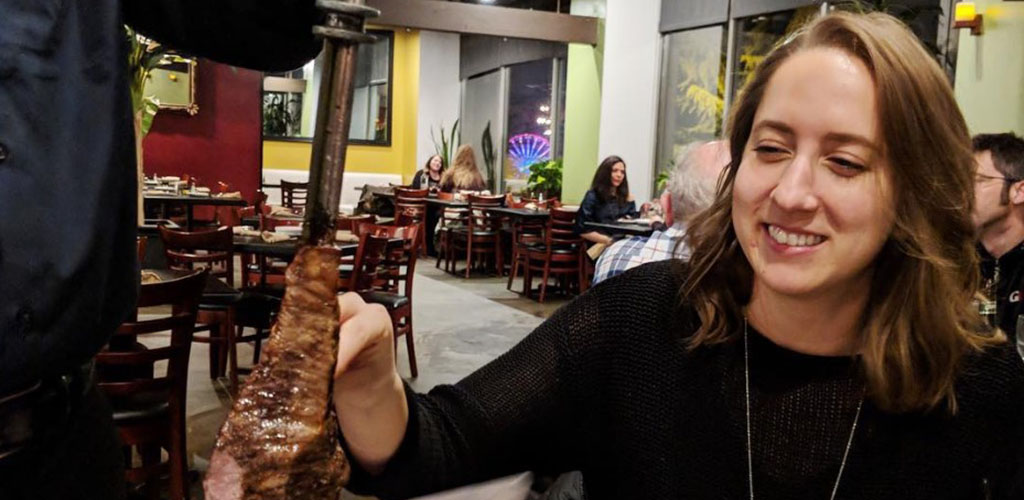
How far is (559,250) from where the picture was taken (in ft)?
26.5

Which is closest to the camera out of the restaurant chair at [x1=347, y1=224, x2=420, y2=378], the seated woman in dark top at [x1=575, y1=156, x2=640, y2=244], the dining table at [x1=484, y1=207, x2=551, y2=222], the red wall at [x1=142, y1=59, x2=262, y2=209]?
the restaurant chair at [x1=347, y1=224, x2=420, y2=378]

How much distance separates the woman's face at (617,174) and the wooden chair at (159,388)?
207 inches

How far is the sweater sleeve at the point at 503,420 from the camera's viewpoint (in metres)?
1.13

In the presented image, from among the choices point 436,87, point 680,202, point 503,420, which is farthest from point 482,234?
point 503,420

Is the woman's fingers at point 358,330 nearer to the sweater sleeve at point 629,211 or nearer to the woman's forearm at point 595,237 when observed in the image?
the woman's forearm at point 595,237

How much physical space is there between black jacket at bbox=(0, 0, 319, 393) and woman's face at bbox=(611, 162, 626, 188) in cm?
660

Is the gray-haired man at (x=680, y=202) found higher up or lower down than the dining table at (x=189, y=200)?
higher up

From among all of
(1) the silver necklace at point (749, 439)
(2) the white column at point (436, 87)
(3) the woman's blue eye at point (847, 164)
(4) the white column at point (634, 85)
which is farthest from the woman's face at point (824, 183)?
(2) the white column at point (436, 87)

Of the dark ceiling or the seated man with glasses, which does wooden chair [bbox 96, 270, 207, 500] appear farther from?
the dark ceiling

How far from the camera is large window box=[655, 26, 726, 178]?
343 inches

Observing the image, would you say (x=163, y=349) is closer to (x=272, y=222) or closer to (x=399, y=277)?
(x=399, y=277)

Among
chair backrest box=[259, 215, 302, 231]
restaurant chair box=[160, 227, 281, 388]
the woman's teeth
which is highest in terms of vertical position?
the woman's teeth

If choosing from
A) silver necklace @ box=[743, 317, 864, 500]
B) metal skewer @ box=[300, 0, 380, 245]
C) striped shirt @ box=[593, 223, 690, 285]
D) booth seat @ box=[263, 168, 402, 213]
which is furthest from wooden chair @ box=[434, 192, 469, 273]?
metal skewer @ box=[300, 0, 380, 245]

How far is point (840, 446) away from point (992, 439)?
238mm
